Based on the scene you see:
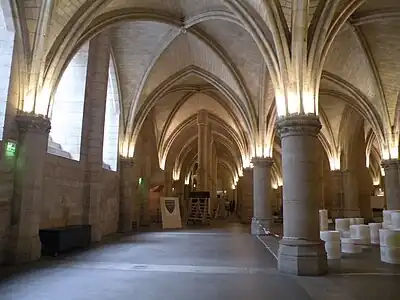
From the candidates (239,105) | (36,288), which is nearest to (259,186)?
(239,105)

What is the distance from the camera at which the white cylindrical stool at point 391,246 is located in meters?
6.93

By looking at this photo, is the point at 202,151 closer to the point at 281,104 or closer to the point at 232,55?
the point at 232,55

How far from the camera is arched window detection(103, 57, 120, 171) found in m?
13.5

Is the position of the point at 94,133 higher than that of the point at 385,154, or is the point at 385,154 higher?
the point at 94,133

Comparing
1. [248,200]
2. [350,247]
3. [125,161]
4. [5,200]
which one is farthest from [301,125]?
[248,200]

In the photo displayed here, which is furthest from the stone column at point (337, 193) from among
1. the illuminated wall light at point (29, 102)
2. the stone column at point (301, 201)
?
the illuminated wall light at point (29, 102)

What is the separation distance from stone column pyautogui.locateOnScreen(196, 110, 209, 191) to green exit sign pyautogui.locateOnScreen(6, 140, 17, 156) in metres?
14.2

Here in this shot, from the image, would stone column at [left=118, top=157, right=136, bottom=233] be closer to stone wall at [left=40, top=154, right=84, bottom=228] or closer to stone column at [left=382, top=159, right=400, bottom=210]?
stone wall at [left=40, top=154, right=84, bottom=228]

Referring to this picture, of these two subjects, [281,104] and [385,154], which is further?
[385,154]

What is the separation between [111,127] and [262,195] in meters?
6.63

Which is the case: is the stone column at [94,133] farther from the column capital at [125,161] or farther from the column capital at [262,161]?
the column capital at [262,161]

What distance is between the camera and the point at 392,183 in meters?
13.7

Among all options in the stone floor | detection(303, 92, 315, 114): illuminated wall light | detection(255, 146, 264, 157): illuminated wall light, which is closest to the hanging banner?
detection(255, 146, 264, 157): illuminated wall light

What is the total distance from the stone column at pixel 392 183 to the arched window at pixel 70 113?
12.0m
